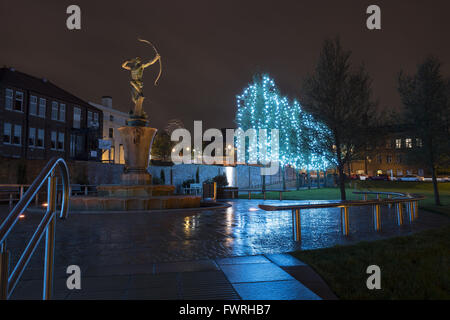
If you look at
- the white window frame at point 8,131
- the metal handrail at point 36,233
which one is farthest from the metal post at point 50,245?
the white window frame at point 8,131

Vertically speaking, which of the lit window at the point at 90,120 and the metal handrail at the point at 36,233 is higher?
the lit window at the point at 90,120

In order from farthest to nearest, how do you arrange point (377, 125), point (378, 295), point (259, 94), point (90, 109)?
point (90, 109) → point (259, 94) → point (377, 125) → point (378, 295)

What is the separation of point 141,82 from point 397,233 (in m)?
13.0

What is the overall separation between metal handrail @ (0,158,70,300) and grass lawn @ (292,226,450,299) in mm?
3053

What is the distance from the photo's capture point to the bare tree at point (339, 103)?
16.6 metres

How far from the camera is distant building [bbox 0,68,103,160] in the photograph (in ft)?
96.1

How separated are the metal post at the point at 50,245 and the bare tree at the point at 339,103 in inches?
611

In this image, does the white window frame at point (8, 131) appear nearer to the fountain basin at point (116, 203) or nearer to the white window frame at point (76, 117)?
the white window frame at point (76, 117)

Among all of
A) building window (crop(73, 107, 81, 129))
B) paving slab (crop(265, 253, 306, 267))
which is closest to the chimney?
building window (crop(73, 107, 81, 129))

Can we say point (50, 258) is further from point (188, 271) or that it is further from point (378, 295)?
point (378, 295)

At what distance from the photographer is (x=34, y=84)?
33219mm

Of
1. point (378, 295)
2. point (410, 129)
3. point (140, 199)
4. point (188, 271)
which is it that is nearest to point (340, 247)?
point (378, 295)

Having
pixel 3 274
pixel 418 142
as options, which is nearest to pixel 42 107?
pixel 418 142
